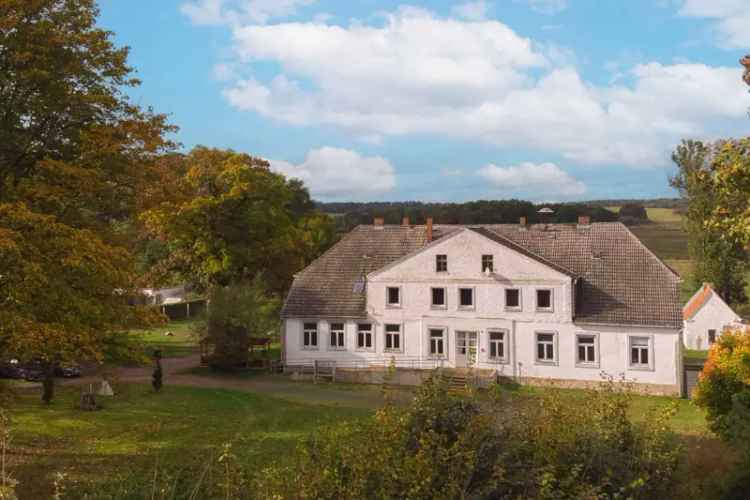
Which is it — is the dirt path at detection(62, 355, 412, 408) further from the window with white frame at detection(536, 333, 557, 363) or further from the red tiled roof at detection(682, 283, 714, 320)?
the red tiled roof at detection(682, 283, 714, 320)

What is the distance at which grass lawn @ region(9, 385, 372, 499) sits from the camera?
18719 mm

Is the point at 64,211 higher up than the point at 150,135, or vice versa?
the point at 150,135

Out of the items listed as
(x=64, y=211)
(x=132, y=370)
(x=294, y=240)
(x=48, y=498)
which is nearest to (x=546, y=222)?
(x=294, y=240)

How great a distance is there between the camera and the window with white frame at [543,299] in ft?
121

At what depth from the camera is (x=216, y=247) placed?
4769cm

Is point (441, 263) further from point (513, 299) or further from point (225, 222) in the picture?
point (225, 222)

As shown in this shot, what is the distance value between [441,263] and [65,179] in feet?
77.7

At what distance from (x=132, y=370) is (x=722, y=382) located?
30.3 m

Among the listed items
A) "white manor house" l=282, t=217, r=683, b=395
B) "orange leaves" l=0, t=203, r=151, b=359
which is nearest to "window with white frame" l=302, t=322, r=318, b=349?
"white manor house" l=282, t=217, r=683, b=395

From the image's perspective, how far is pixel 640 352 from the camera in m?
35.7

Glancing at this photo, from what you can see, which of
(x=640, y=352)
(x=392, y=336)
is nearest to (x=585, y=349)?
(x=640, y=352)

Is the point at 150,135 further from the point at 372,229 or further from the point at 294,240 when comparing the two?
the point at 294,240

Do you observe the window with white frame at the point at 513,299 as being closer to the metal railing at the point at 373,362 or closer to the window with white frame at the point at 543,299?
the window with white frame at the point at 543,299

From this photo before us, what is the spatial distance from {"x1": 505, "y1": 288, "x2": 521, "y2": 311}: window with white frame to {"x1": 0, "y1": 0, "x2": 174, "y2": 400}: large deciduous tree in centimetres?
2193
